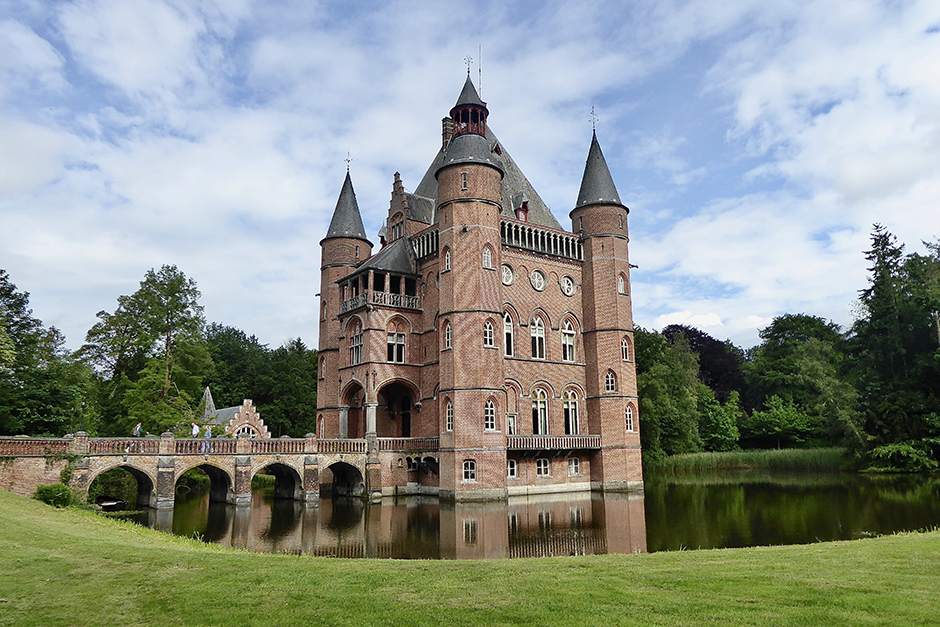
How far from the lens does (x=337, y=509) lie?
27.5m

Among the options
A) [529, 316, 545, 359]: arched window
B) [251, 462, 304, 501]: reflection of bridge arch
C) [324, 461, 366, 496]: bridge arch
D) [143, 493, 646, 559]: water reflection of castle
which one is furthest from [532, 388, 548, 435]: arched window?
[251, 462, 304, 501]: reflection of bridge arch

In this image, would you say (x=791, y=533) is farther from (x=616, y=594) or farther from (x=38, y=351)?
(x=38, y=351)

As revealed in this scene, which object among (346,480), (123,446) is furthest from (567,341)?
(123,446)

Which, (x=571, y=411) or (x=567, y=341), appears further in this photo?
(x=567, y=341)

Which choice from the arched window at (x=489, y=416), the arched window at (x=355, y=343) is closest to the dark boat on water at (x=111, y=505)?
the arched window at (x=355, y=343)

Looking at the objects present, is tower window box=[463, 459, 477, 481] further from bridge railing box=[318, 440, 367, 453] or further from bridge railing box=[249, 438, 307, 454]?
bridge railing box=[249, 438, 307, 454]

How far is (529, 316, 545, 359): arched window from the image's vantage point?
34.9 m

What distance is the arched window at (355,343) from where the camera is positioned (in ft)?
113

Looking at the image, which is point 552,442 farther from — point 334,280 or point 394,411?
point 334,280

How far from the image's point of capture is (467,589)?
788cm

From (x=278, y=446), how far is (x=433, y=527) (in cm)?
1082

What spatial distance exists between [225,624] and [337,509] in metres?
21.8

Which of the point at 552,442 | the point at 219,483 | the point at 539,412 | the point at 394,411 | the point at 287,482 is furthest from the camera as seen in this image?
the point at 394,411

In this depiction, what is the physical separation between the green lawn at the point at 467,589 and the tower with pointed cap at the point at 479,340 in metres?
20.2
